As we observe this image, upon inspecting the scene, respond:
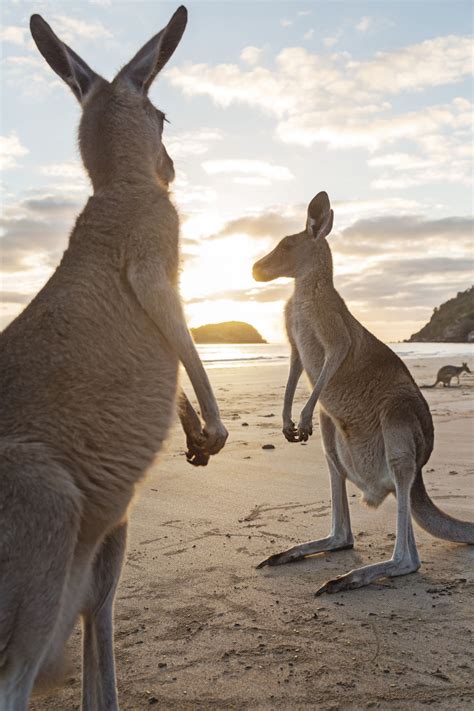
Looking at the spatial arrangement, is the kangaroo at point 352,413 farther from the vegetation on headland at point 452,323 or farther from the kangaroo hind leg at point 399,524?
the vegetation on headland at point 452,323

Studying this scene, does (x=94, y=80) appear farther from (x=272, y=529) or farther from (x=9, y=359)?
(x=272, y=529)

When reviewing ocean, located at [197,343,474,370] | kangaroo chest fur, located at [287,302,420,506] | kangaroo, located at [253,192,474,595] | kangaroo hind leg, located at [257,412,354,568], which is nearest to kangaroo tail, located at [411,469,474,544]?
kangaroo, located at [253,192,474,595]

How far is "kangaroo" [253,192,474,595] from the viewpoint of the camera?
3594 mm

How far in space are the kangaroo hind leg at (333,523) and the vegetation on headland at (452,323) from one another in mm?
47096

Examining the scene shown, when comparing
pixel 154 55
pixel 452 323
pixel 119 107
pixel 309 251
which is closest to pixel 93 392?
pixel 119 107

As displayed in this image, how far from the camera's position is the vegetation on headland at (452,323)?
52281 mm

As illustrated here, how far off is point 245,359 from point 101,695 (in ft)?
78.0

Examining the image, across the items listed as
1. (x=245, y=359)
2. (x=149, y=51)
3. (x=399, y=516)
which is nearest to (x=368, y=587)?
(x=399, y=516)

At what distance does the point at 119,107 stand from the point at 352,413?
209cm

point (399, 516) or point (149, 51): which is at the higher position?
point (149, 51)

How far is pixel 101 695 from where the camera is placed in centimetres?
213

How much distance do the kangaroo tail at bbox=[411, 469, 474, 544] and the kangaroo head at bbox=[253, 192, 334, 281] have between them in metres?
1.47

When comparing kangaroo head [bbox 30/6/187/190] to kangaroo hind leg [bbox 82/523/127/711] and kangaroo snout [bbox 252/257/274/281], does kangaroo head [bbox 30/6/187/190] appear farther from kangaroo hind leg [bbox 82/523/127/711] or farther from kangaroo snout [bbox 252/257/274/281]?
kangaroo snout [bbox 252/257/274/281]

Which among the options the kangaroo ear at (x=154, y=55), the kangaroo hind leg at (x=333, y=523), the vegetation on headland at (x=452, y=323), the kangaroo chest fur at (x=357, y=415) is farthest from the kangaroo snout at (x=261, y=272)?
the vegetation on headland at (x=452, y=323)
